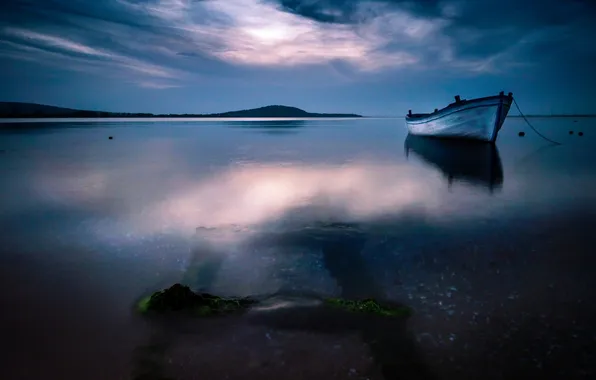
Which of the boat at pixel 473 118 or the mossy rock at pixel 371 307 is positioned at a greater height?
the boat at pixel 473 118

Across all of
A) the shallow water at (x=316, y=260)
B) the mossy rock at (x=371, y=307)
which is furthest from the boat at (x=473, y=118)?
the mossy rock at (x=371, y=307)

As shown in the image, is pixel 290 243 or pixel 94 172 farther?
pixel 94 172

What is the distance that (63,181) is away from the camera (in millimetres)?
18984

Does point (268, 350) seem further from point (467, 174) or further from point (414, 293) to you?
point (467, 174)

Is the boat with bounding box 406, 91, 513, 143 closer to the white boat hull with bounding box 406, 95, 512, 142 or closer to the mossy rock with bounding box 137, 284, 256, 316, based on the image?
the white boat hull with bounding box 406, 95, 512, 142

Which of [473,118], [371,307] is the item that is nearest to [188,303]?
[371,307]

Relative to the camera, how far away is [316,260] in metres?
7.93

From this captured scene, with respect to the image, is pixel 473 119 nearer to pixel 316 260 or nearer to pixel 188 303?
pixel 316 260

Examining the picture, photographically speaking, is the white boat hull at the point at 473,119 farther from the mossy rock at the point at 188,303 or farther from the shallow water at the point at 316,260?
the mossy rock at the point at 188,303

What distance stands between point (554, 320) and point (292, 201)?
9.45 m

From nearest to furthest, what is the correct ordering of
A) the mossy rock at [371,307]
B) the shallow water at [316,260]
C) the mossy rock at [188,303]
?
the shallow water at [316,260] → the mossy rock at [371,307] → the mossy rock at [188,303]

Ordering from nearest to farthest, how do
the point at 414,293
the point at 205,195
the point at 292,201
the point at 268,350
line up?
the point at 268,350 < the point at 414,293 < the point at 292,201 < the point at 205,195

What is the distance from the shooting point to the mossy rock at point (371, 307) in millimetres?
5680

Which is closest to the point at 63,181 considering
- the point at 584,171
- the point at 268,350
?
the point at 268,350
